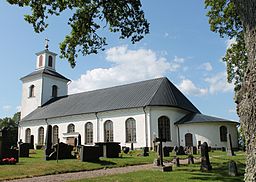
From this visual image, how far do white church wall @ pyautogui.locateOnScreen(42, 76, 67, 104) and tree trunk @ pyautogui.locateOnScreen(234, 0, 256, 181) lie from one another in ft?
138

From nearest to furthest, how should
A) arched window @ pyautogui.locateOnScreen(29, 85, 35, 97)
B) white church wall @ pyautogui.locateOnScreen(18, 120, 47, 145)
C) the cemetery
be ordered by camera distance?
the cemetery, white church wall @ pyautogui.locateOnScreen(18, 120, 47, 145), arched window @ pyautogui.locateOnScreen(29, 85, 35, 97)

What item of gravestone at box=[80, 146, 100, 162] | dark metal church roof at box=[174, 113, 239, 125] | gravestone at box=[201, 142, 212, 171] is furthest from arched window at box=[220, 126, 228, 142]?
gravestone at box=[201, 142, 212, 171]

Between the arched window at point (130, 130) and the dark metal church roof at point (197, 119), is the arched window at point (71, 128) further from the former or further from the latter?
the dark metal church roof at point (197, 119)

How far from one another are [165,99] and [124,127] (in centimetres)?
580

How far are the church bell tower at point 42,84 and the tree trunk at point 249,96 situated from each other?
41.9m

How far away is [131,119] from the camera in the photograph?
30.4m

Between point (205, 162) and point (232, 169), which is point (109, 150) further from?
point (232, 169)

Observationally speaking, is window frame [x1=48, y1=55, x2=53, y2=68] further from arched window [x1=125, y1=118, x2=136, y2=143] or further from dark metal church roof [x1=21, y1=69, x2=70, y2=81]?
arched window [x1=125, y1=118, x2=136, y2=143]

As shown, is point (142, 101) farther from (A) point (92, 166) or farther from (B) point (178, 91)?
(A) point (92, 166)

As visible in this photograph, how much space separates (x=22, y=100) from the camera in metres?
46.4

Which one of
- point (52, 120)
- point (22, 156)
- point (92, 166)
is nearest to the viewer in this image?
point (92, 166)

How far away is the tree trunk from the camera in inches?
174

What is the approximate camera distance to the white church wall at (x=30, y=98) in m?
43.9

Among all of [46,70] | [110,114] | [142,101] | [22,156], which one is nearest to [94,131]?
[110,114]
